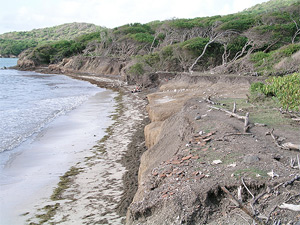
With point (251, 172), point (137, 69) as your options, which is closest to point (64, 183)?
point (251, 172)

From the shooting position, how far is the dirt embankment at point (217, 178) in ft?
15.3

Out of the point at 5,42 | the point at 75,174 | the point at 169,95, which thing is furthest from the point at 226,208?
the point at 5,42

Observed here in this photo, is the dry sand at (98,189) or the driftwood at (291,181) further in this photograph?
the dry sand at (98,189)

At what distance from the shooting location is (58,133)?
14102 millimetres

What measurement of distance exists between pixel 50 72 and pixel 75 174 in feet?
167

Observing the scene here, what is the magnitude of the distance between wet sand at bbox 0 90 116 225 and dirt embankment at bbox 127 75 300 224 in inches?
101

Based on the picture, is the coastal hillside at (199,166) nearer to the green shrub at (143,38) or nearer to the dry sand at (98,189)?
the dry sand at (98,189)

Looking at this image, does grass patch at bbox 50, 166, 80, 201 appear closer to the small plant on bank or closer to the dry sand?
the dry sand

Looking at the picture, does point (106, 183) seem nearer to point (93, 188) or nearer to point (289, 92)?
point (93, 188)

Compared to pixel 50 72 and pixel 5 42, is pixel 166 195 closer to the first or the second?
pixel 50 72

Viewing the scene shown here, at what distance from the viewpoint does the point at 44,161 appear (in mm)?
10445

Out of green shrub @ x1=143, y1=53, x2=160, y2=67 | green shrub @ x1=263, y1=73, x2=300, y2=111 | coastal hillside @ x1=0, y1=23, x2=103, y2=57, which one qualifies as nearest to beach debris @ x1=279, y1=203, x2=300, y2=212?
green shrub @ x1=263, y1=73, x2=300, y2=111

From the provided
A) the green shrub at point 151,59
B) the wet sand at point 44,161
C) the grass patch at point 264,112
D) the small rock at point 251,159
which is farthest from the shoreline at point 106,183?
the green shrub at point 151,59

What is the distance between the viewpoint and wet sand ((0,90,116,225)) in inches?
293
